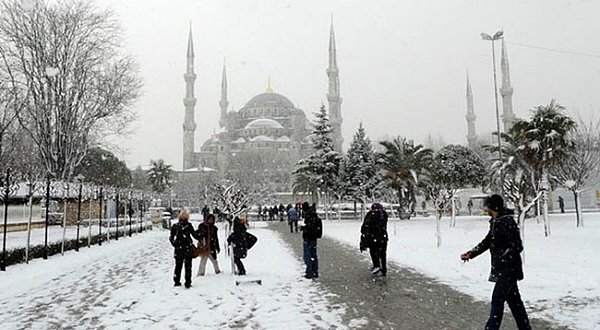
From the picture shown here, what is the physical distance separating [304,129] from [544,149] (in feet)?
262

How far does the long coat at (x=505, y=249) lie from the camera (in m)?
4.84

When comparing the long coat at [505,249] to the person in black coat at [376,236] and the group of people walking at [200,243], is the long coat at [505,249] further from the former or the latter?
the group of people walking at [200,243]

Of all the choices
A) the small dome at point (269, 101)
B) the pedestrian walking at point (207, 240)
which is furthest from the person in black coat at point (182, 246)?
the small dome at point (269, 101)

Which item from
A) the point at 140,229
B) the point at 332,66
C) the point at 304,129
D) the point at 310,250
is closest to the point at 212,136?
the point at 304,129

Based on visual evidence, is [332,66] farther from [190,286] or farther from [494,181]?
[190,286]

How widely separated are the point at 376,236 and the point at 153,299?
13.9 feet

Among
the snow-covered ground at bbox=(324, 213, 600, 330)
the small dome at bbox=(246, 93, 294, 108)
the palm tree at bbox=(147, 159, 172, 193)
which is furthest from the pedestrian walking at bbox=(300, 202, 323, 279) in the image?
the small dome at bbox=(246, 93, 294, 108)

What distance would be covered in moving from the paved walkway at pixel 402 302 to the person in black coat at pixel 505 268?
80 cm

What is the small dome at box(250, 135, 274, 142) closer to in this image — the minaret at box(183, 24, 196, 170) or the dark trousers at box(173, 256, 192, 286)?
the minaret at box(183, 24, 196, 170)

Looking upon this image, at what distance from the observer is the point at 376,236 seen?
376 inches

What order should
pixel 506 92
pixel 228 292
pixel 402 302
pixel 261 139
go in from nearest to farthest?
1. pixel 402 302
2. pixel 228 292
3. pixel 506 92
4. pixel 261 139

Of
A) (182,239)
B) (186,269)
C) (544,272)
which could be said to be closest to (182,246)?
(182,239)

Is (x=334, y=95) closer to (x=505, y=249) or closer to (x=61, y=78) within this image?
(x=61, y=78)

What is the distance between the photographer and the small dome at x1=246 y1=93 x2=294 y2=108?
10802 centimetres
